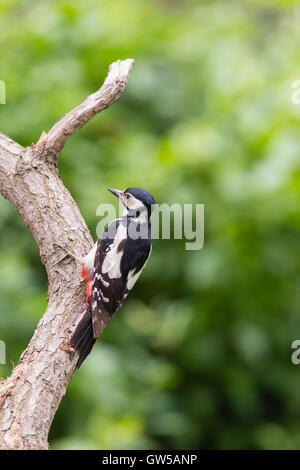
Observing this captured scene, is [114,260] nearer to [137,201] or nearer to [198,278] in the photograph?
[137,201]

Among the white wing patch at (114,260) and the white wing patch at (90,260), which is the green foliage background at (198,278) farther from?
the white wing patch at (90,260)

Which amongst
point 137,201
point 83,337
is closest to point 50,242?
point 83,337

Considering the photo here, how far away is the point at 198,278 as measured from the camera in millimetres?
→ 5176

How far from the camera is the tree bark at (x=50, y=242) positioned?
92.4 inches

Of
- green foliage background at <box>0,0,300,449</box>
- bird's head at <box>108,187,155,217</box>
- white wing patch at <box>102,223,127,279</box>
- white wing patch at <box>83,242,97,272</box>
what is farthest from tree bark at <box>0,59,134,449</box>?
green foliage background at <box>0,0,300,449</box>

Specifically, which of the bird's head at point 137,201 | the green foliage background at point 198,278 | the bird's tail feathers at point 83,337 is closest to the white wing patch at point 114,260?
the bird's head at point 137,201

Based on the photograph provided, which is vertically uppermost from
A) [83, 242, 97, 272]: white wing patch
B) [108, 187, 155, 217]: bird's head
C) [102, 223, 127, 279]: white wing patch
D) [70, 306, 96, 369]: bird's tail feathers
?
[108, 187, 155, 217]: bird's head

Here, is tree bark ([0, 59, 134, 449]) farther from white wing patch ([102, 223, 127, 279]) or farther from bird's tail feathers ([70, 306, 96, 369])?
white wing patch ([102, 223, 127, 279])

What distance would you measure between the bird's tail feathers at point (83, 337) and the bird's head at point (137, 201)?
23.1 inches

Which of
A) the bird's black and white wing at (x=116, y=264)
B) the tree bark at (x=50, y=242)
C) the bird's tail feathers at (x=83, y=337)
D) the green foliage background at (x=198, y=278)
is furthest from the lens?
the green foliage background at (x=198, y=278)

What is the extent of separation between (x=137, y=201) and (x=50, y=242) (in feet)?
1.74

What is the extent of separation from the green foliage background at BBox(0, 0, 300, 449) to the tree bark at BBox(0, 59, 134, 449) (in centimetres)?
200

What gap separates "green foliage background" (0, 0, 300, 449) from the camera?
4.81m

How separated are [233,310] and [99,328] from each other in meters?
2.79
